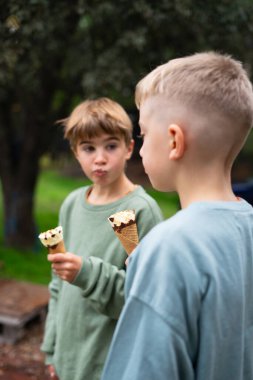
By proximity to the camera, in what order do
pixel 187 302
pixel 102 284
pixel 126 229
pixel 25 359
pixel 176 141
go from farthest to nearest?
pixel 25 359 < pixel 102 284 < pixel 126 229 < pixel 176 141 < pixel 187 302

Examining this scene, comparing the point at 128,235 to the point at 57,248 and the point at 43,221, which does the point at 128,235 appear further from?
the point at 43,221

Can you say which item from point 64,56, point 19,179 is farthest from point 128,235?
point 19,179

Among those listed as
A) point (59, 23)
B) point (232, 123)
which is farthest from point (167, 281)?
point (59, 23)

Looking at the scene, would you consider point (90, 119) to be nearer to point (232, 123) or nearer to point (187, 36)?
point (232, 123)

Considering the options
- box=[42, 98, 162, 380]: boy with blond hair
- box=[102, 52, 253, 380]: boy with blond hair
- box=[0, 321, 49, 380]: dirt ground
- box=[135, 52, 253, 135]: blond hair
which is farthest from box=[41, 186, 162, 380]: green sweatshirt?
box=[0, 321, 49, 380]: dirt ground

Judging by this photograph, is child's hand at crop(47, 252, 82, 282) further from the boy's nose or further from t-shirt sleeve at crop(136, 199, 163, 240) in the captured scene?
the boy's nose

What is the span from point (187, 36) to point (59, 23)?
1629 millimetres

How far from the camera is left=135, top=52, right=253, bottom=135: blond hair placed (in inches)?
46.6

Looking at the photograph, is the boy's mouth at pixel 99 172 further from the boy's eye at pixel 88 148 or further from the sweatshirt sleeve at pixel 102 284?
the sweatshirt sleeve at pixel 102 284

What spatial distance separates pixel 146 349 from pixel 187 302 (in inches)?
5.5

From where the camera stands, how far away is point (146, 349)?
1085mm

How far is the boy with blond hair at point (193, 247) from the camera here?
1.08m

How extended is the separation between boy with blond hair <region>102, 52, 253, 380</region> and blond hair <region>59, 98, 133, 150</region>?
3.03 feet

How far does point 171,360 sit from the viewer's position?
107cm
